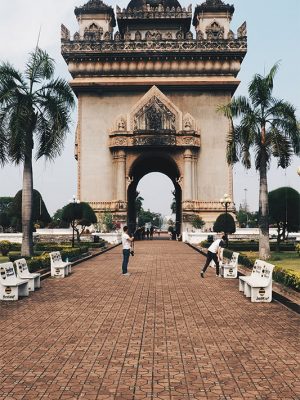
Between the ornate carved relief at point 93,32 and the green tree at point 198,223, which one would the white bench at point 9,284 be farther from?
the ornate carved relief at point 93,32

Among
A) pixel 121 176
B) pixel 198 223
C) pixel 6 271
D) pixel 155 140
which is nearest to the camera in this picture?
pixel 6 271

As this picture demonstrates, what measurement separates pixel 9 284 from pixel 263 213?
1530cm

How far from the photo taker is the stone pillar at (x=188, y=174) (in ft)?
162

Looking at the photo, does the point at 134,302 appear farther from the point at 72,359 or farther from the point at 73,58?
the point at 73,58

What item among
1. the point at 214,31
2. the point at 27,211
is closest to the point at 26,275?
the point at 27,211

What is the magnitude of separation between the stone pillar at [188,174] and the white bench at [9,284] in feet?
121

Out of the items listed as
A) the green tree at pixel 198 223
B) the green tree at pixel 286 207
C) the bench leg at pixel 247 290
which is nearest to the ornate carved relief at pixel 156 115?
the green tree at pixel 198 223

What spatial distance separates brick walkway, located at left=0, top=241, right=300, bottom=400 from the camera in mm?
5824

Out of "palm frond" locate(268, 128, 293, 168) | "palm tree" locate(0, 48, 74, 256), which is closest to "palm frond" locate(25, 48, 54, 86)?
"palm tree" locate(0, 48, 74, 256)

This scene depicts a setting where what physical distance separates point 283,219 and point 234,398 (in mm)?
26979

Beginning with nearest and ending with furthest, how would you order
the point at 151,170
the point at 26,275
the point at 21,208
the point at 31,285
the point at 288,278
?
1. the point at 288,278
2. the point at 31,285
3. the point at 26,275
4. the point at 21,208
5. the point at 151,170

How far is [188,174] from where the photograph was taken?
49.4 metres

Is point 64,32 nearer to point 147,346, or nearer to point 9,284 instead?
point 9,284

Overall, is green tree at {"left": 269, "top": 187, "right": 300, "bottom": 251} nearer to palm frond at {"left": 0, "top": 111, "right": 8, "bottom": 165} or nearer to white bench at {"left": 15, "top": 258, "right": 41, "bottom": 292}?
palm frond at {"left": 0, "top": 111, "right": 8, "bottom": 165}
